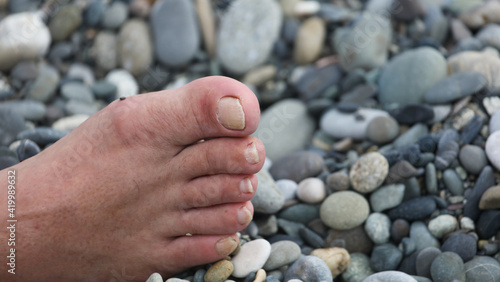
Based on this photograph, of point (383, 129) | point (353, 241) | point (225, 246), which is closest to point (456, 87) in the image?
point (383, 129)


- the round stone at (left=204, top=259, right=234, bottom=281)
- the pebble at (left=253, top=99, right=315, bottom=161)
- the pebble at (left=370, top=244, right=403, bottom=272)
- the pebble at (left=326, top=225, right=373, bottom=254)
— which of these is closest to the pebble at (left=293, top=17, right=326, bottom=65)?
the pebble at (left=253, top=99, right=315, bottom=161)

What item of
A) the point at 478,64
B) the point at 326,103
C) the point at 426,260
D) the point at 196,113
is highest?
the point at 196,113

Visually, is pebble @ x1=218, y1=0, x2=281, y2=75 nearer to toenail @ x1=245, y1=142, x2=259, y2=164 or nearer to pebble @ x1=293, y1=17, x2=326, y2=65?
pebble @ x1=293, y1=17, x2=326, y2=65

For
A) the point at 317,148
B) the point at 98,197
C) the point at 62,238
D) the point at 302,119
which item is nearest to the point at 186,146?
the point at 98,197

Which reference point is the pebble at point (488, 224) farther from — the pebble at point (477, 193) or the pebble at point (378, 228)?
the pebble at point (378, 228)

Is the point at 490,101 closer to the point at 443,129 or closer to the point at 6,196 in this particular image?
the point at 443,129

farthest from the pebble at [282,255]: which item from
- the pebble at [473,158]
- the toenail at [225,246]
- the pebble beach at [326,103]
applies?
the pebble at [473,158]

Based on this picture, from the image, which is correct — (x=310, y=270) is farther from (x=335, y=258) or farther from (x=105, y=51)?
(x=105, y=51)
